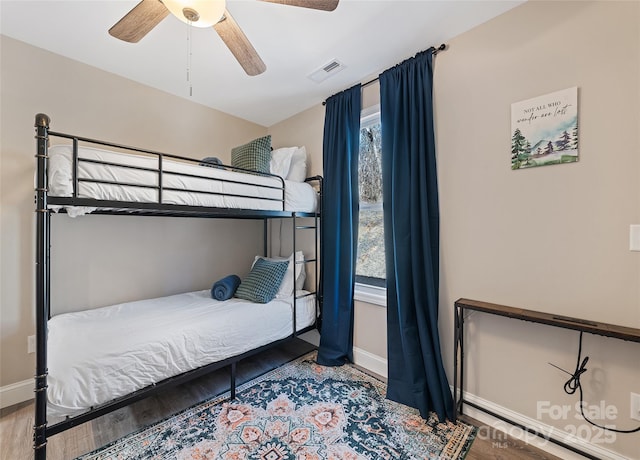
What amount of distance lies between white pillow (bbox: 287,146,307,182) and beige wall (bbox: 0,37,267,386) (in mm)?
918

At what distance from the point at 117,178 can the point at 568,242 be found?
2555mm

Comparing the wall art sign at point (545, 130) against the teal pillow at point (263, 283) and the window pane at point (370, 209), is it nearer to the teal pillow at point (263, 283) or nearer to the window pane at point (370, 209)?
the window pane at point (370, 209)

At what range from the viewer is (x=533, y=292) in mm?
1536

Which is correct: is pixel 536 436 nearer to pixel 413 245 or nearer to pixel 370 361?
pixel 370 361

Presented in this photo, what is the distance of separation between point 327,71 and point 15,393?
11.3 feet

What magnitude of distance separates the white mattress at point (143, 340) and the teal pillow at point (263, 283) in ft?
0.30

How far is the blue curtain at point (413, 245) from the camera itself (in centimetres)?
180

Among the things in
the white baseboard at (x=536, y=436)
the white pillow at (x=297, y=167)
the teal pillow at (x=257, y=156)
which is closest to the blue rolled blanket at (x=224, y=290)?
the teal pillow at (x=257, y=156)

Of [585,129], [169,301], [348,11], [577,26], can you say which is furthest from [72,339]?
[577,26]

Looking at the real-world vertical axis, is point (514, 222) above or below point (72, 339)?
above

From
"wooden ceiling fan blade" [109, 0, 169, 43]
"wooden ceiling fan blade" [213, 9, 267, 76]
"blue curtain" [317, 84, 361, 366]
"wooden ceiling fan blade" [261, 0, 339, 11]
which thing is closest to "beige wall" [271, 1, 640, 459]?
"blue curtain" [317, 84, 361, 366]

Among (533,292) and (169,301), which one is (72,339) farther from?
(533,292)

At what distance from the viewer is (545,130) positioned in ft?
4.88

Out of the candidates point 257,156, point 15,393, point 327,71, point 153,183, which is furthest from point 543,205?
point 15,393
